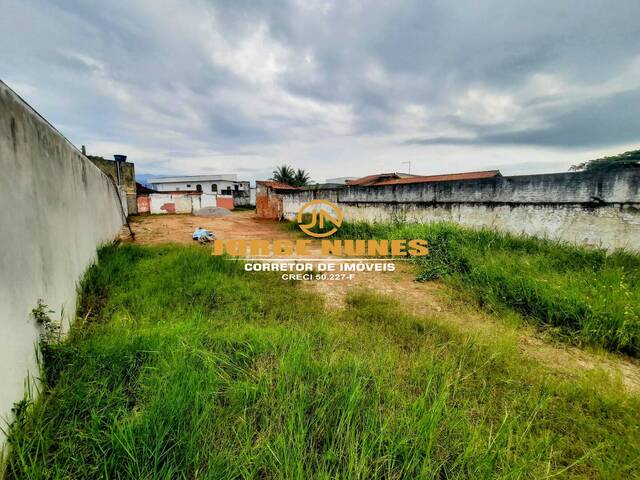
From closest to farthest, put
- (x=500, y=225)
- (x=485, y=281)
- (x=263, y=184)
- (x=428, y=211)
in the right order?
(x=485, y=281) → (x=500, y=225) → (x=428, y=211) → (x=263, y=184)

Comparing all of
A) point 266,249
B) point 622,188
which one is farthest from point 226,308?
point 622,188

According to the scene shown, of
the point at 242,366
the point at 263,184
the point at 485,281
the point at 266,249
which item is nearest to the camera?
the point at 242,366

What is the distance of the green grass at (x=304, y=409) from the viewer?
3.97 feet

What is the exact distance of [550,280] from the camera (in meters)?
3.28

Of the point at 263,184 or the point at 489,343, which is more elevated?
the point at 263,184

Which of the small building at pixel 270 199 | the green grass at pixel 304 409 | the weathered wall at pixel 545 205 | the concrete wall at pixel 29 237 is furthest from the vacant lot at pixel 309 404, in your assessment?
the small building at pixel 270 199

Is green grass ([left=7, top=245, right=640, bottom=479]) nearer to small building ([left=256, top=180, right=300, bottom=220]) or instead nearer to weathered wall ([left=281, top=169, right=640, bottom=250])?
weathered wall ([left=281, top=169, right=640, bottom=250])

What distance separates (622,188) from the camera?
12.7 feet

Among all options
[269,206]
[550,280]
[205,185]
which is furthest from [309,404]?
[205,185]

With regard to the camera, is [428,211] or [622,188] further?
[428,211]

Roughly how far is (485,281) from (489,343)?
5.34 ft

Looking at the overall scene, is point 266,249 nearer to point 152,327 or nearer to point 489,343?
point 152,327

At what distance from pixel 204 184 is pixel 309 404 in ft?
137

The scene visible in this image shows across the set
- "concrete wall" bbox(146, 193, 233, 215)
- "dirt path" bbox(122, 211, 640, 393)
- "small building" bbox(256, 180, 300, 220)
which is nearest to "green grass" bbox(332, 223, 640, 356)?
"dirt path" bbox(122, 211, 640, 393)
